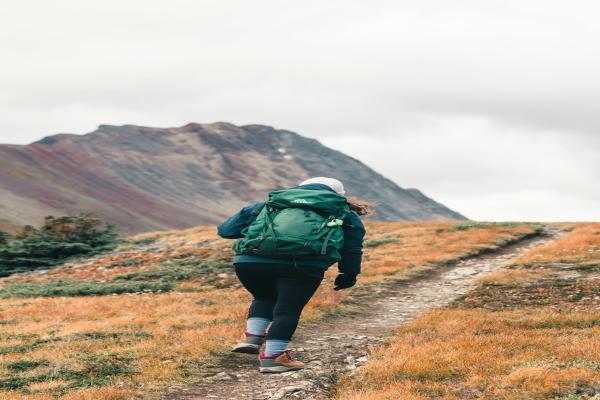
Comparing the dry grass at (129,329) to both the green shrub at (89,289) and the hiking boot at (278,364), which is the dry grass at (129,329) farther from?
the hiking boot at (278,364)

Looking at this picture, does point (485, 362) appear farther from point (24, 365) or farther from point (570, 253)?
point (570, 253)

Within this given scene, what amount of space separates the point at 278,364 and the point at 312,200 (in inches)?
99.8

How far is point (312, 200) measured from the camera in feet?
29.2

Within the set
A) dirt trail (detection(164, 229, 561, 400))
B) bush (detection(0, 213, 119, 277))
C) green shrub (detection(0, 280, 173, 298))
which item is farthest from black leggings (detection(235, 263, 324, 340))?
bush (detection(0, 213, 119, 277))

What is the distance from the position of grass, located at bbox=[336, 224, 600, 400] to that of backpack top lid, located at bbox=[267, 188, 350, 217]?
2408mm

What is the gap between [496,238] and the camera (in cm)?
3094

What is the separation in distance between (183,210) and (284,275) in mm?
189918

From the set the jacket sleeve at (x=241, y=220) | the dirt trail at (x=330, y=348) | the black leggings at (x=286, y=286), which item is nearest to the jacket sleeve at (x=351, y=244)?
the black leggings at (x=286, y=286)

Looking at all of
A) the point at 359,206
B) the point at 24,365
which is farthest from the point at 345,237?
the point at 24,365

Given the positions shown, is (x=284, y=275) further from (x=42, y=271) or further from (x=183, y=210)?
(x=183, y=210)

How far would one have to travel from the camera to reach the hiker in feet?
28.5

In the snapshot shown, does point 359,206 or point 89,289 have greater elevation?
point 359,206

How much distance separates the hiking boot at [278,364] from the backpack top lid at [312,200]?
2258 mm

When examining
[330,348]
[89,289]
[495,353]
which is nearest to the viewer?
[495,353]
